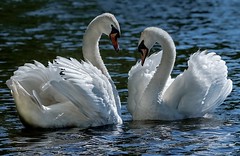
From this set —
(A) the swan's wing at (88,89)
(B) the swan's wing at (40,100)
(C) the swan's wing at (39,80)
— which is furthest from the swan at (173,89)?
(C) the swan's wing at (39,80)

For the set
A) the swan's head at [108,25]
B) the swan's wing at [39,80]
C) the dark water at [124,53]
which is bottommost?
the dark water at [124,53]

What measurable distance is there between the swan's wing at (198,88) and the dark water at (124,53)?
239mm

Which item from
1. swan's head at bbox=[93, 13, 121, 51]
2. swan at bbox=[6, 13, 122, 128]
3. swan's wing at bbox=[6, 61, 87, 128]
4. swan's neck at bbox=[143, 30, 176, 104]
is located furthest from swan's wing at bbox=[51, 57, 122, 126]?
swan's head at bbox=[93, 13, 121, 51]

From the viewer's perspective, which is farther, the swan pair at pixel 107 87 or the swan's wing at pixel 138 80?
the swan's wing at pixel 138 80

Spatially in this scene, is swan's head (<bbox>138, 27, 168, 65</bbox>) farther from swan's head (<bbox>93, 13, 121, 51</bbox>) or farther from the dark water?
the dark water

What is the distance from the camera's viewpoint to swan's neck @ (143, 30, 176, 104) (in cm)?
1345

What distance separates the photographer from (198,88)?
44.0 feet

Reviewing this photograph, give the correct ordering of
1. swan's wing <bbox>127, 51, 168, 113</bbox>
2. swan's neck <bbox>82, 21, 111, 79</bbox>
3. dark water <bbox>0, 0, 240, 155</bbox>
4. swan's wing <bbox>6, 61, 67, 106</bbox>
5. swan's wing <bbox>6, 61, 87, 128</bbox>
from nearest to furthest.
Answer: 1. dark water <bbox>0, 0, 240, 155</bbox>
2. swan's wing <bbox>6, 61, 87, 128</bbox>
3. swan's wing <bbox>6, 61, 67, 106</bbox>
4. swan's neck <bbox>82, 21, 111, 79</bbox>
5. swan's wing <bbox>127, 51, 168, 113</bbox>

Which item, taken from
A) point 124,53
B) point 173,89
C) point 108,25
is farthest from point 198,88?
point 124,53

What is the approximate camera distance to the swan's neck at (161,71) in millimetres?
13453

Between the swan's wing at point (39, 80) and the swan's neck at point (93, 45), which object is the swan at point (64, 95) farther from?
the swan's neck at point (93, 45)

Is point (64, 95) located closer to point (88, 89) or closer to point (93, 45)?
point (88, 89)

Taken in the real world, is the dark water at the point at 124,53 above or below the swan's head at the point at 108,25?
below

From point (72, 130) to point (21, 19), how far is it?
1350 cm
